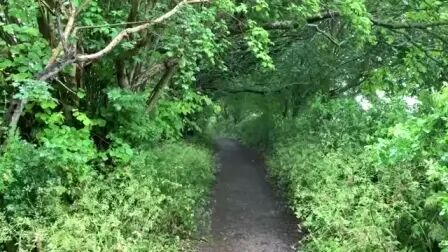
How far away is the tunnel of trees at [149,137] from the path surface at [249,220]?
55 centimetres

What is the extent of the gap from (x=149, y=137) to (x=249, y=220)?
339cm

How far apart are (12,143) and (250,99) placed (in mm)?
20695

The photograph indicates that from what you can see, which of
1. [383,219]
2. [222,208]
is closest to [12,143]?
[383,219]

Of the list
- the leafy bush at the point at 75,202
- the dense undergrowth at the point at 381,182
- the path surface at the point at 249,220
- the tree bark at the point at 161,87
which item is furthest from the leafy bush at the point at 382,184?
the tree bark at the point at 161,87

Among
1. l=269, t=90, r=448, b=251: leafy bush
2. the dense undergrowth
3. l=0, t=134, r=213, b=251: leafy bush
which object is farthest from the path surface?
l=0, t=134, r=213, b=251: leafy bush

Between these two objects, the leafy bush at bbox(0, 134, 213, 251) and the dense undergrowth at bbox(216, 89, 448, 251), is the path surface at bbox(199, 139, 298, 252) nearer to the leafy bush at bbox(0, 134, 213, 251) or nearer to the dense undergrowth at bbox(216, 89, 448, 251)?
the dense undergrowth at bbox(216, 89, 448, 251)

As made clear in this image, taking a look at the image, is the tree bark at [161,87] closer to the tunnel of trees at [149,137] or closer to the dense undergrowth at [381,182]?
the tunnel of trees at [149,137]

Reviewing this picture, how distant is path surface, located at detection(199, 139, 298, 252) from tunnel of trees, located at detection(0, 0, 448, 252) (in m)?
0.55

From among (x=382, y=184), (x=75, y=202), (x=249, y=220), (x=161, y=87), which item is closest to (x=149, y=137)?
(x=161, y=87)

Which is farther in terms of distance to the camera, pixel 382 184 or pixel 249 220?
pixel 249 220

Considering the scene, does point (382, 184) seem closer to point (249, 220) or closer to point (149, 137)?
point (249, 220)

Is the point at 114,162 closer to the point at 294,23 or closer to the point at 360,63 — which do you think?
the point at 294,23

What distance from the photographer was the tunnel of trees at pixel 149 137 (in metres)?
5.75

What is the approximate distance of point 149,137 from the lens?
823 centimetres
